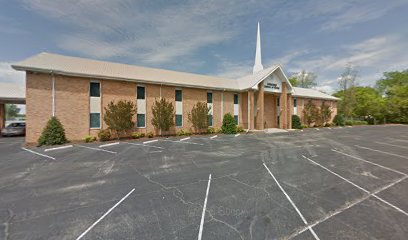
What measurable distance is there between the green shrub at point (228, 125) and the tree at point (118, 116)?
10951 mm

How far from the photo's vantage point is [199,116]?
20.0m

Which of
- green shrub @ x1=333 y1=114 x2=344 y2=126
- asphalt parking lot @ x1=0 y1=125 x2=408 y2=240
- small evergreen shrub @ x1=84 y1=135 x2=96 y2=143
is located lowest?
asphalt parking lot @ x1=0 y1=125 x2=408 y2=240

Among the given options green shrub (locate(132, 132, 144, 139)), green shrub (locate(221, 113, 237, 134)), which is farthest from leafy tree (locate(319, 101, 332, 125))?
green shrub (locate(132, 132, 144, 139))

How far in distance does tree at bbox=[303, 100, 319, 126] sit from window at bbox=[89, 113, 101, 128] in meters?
30.7

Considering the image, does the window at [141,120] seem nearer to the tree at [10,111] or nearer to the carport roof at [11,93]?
the carport roof at [11,93]

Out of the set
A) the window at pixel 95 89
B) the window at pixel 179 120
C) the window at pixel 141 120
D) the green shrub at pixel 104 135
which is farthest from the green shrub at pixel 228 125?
the window at pixel 95 89

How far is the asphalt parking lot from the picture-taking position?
357cm

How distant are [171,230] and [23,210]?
4067mm

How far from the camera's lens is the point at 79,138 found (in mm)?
14773

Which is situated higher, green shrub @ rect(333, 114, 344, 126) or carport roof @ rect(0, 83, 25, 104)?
carport roof @ rect(0, 83, 25, 104)

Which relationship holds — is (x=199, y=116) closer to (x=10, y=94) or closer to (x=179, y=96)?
(x=179, y=96)

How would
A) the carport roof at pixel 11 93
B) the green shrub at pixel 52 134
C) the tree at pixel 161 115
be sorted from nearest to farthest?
1. the green shrub at pixel 52 134
2. the tree at pixel 161 115
3. the carport roof at pixel 11 93

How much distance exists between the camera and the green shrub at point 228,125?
21.1 m

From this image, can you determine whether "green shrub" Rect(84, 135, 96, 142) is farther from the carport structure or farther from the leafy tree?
the leafy tree
